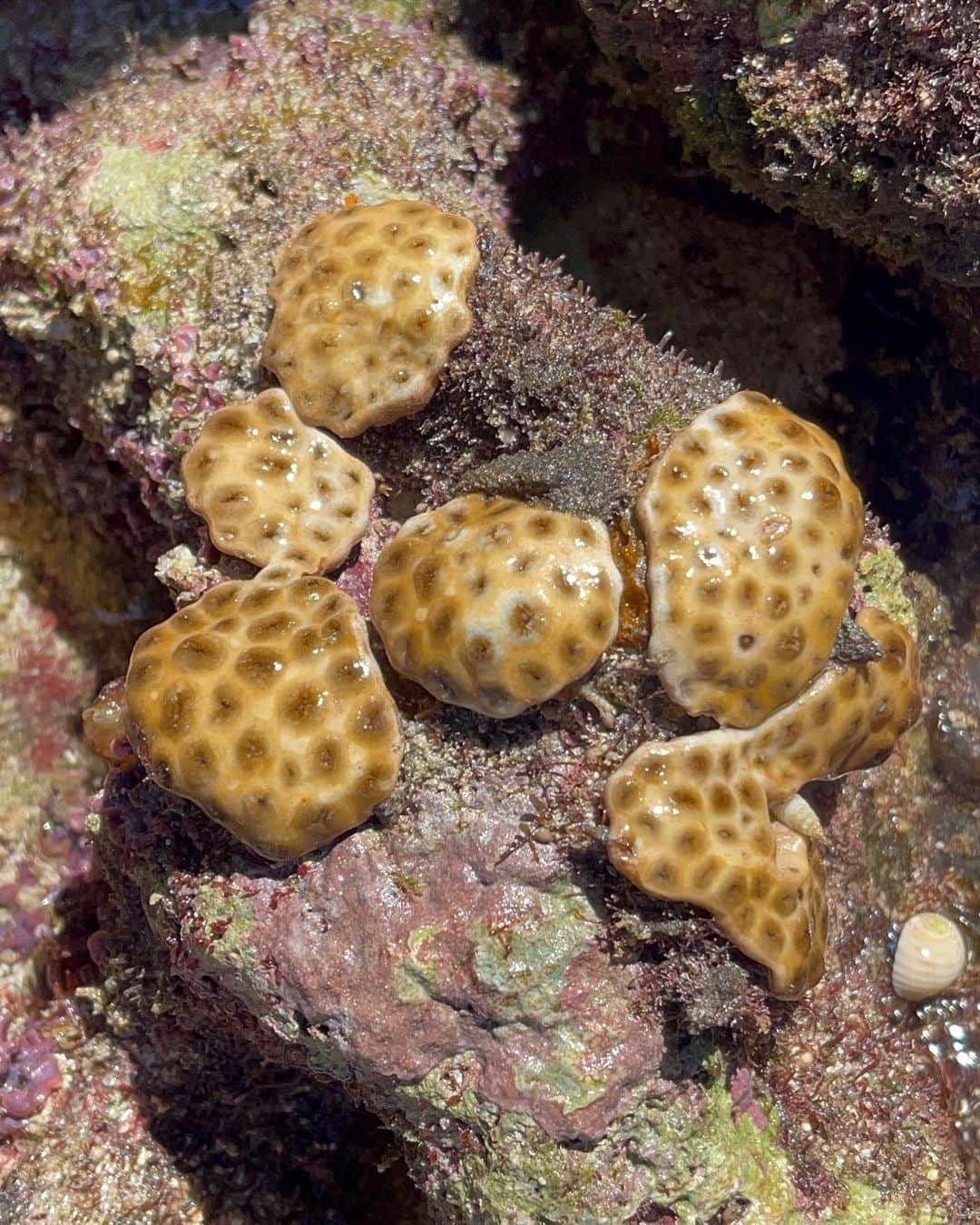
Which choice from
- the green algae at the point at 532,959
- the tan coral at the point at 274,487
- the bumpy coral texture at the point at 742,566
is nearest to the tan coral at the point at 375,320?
the tan coral at the point at 274,487

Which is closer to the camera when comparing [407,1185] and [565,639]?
[565,639]

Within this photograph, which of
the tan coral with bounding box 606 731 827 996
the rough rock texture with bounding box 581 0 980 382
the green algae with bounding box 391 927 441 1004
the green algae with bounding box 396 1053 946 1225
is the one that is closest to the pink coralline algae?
the green algae with bounding box 396 1053 946 1225

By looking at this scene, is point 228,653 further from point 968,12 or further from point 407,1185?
point 968,12

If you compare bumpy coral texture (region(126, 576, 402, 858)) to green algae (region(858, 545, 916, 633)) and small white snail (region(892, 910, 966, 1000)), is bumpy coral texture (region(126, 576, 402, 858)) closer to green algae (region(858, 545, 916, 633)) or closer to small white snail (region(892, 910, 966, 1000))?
green algae (region(858, 545, 916, 633))

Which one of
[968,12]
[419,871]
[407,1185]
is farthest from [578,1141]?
[968,12]

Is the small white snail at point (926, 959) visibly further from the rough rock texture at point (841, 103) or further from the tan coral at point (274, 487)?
the tan coral at point (274, 487)

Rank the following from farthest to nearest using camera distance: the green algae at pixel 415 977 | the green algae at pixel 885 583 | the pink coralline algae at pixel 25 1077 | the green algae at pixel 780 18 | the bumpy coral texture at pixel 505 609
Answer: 1. the pink coralline algae at pixel 25 1077
2. the green algae at pixel 885 583
3. the green algae at pixel 780 18
4. the green algae at pixel 415 977
5. the bumpy coral texture at pixel 505 609

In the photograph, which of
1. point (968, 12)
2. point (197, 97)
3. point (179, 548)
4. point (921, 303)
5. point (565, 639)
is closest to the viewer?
point (565, 639)
